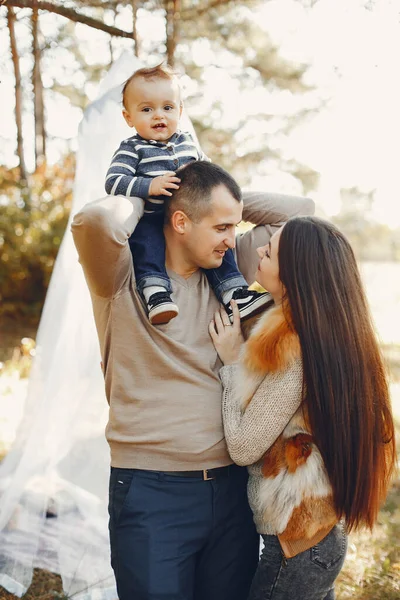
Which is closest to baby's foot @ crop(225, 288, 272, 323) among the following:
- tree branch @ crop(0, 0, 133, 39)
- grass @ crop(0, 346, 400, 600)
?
grass @ crop(0, 346, 400, 600)

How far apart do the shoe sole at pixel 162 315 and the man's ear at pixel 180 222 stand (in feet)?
1.05

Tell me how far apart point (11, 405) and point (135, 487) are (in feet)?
14.9

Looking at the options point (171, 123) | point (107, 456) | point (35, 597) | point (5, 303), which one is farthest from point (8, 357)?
point (171, 123)

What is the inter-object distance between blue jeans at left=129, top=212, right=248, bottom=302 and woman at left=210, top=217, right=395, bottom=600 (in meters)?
0.32

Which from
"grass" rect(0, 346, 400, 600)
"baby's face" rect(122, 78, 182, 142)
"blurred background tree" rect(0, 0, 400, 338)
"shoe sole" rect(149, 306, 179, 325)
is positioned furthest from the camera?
"blurred background tree" rect(0, 0, 400, 338)

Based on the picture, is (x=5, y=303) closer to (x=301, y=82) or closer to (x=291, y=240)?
(x=301, y=82)

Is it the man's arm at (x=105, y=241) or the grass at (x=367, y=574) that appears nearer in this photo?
the man's arm at (x=105, y=241)

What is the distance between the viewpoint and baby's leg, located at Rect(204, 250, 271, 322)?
2.35 m

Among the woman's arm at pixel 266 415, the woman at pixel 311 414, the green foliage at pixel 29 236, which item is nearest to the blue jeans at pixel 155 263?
the woman at pixel 311 414

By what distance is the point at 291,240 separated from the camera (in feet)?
6.95

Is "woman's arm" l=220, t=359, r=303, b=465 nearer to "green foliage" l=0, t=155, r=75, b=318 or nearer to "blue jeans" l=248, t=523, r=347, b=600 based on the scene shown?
"blue jeans" l=248, t=523, r=347, b=600

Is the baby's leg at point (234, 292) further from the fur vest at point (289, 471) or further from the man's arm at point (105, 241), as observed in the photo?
the man's arm at point (105, 241)

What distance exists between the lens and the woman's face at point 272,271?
2.17m

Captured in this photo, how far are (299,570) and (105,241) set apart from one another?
1.18 metres
